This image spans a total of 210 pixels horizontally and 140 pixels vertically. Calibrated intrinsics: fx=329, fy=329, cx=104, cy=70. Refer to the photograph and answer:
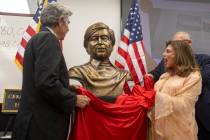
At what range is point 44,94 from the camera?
1954 mm

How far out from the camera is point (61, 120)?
6.68 ft

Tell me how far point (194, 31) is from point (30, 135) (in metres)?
2.77

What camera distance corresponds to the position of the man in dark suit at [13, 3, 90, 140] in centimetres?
192

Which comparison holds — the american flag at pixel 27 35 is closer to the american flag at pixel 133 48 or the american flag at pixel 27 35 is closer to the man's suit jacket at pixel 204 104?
the american flag at pixel 133 48

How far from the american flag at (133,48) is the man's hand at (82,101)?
4.40ft

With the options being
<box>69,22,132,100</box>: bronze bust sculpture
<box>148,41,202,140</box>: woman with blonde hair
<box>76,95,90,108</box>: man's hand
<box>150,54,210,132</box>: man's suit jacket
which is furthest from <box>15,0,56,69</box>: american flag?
<box>150,54,210,132</box>: man's suit jacket

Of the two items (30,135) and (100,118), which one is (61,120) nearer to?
(30,135)

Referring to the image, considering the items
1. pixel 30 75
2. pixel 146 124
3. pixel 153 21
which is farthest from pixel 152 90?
pixel 153 21

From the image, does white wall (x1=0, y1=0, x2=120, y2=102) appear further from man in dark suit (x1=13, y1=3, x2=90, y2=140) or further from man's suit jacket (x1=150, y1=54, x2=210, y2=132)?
man in dark suit (x1=13, y1=3, x2=90, y2=140)

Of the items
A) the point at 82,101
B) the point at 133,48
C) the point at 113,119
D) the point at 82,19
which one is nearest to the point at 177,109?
the point at 113,119

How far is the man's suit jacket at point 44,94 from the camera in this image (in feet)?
6.28

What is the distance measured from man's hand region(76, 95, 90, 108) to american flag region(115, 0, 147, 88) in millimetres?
1342

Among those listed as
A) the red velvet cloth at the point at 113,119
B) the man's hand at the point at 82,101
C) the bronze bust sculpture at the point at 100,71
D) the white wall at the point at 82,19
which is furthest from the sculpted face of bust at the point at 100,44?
the white wall at the point at 82,19

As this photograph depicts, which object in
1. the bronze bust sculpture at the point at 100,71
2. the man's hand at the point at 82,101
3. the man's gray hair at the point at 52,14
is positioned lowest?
the man's hand at the point at 82,101
